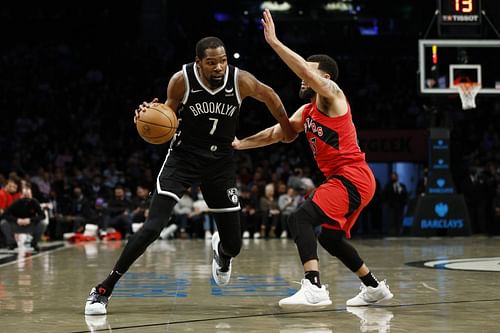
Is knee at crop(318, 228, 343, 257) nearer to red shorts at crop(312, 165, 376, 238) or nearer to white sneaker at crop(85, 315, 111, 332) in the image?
red shorts at crop(312, 165, 376, 238)

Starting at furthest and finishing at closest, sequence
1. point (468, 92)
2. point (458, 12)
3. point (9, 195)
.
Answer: point (468, 92) < point (458, 12) < point (9, 195)

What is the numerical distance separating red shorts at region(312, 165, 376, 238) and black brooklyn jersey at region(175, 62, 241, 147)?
0.87 metres

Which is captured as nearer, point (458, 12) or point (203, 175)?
point (203, 175)

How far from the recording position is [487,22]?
62.2 ft

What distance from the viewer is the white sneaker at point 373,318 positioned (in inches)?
230

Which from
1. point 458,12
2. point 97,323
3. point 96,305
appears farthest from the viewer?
point 458,12

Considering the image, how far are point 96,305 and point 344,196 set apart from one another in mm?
1987

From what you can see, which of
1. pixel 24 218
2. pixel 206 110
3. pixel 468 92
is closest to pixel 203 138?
pixel 206 110

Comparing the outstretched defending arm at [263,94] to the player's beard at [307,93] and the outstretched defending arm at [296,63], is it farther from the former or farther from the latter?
the outstretched defending arm at [296,63]

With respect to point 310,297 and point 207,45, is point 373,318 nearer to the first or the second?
point 310,297

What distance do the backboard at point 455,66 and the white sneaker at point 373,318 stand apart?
1223 cm

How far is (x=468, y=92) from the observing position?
1853 cm

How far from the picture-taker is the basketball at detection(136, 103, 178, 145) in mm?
6785

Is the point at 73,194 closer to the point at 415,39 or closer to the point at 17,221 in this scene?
the point at 17,221
